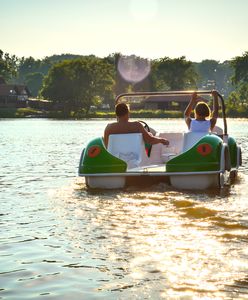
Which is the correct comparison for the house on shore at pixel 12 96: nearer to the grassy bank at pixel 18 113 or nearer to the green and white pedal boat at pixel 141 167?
the grassy bank at pixel 18 113

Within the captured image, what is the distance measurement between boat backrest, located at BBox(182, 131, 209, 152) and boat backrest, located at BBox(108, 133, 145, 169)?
3.50 ft

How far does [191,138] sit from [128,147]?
1.38 metres

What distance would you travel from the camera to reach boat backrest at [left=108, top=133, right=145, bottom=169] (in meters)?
11.8

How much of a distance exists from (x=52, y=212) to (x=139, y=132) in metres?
3.46

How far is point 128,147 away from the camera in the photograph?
1190cm

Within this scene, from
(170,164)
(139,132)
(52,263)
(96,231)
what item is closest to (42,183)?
(139,132)

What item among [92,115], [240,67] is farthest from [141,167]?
[240,67]

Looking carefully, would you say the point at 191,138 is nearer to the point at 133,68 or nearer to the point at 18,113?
the point at 18,113

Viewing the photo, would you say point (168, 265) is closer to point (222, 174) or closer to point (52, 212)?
point (52, 212)

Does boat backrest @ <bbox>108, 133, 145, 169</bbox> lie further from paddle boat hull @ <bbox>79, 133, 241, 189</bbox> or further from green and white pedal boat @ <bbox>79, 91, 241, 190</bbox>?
paddle boat hull @ <bbox>79, 133, 241, 189</bbox>

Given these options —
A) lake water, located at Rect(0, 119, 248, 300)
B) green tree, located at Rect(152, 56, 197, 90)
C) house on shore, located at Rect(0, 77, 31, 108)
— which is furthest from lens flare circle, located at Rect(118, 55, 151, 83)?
lake water, located at Rect(0, 119, 248, 300)

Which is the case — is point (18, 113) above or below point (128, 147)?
below

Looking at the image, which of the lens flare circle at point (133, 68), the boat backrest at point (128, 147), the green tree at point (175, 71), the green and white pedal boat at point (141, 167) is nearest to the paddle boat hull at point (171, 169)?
the green and white pedal boat at point (141, 167)

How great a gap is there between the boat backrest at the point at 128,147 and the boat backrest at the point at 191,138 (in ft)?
3.50
